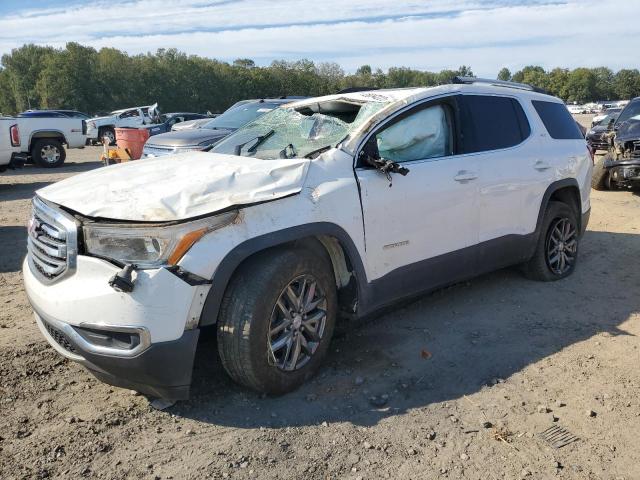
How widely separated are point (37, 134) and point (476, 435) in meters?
16.2

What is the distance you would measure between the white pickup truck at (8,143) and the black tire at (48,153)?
13.5 ft

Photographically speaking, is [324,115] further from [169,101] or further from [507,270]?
[169,101]

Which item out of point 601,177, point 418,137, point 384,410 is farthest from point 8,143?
point 601,177

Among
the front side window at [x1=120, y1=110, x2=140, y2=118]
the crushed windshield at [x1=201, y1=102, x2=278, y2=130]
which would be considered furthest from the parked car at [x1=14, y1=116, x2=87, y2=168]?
the front side window at [x1=120, y1=110, x2=140, y2=118]

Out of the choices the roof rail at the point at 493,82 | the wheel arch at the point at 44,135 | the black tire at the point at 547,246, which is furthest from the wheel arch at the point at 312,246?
the wheel arch at the point at 44,135

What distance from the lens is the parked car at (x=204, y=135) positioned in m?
9.23

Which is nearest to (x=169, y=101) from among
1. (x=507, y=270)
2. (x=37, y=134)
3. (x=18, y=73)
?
(x=18, y=73)

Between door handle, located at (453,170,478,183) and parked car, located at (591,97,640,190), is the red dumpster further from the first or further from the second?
parked car, located at (591,97,640,190)

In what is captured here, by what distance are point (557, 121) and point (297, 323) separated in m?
3.73

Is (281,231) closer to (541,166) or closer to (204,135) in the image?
(541,166)

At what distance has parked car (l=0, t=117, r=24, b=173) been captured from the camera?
1195 centimetres

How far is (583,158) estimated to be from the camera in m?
5.79

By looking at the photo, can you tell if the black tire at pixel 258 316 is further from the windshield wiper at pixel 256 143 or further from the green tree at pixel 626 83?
the green tree at pixel 626 83

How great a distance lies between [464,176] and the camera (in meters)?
4.40
